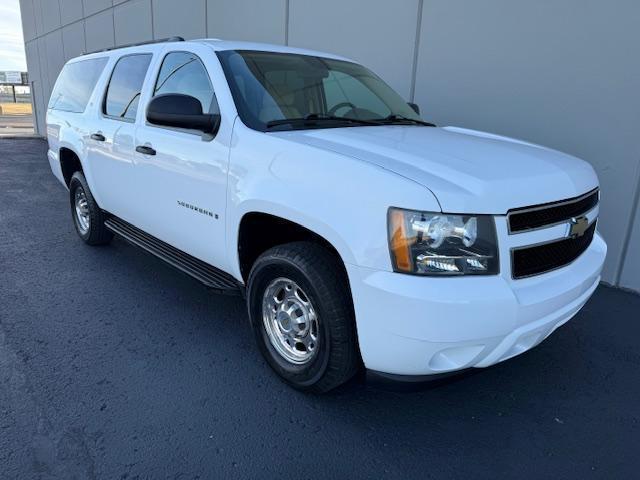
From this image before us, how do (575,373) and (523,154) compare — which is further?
(575,373)

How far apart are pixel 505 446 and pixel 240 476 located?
4.39 feet

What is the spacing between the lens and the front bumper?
6.87 ft

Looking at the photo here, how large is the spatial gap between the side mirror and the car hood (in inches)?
21.5

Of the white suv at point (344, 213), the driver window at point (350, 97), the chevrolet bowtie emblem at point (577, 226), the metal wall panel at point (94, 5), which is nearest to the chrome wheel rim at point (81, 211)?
the white suv at point (344, 213)

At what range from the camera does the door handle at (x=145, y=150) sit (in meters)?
3.64

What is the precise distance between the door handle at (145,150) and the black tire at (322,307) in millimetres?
1417

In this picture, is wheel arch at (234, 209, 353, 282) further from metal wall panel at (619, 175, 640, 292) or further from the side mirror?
metal wall panel at (619, 175, 640, 292)

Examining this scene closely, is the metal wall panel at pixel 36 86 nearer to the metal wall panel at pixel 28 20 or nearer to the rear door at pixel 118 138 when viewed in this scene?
the metal wall panel at pixel 28 20

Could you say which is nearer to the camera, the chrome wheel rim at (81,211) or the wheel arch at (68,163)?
the chrome wheel rim at (81,211)

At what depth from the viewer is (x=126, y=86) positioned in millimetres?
4348

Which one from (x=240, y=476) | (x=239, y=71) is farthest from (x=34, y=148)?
(x=240, y=476)

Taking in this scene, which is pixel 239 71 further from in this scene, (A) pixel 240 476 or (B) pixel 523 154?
(A) pixel 240 476

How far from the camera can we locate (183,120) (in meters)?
3.04

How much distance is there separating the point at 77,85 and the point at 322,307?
458cm
